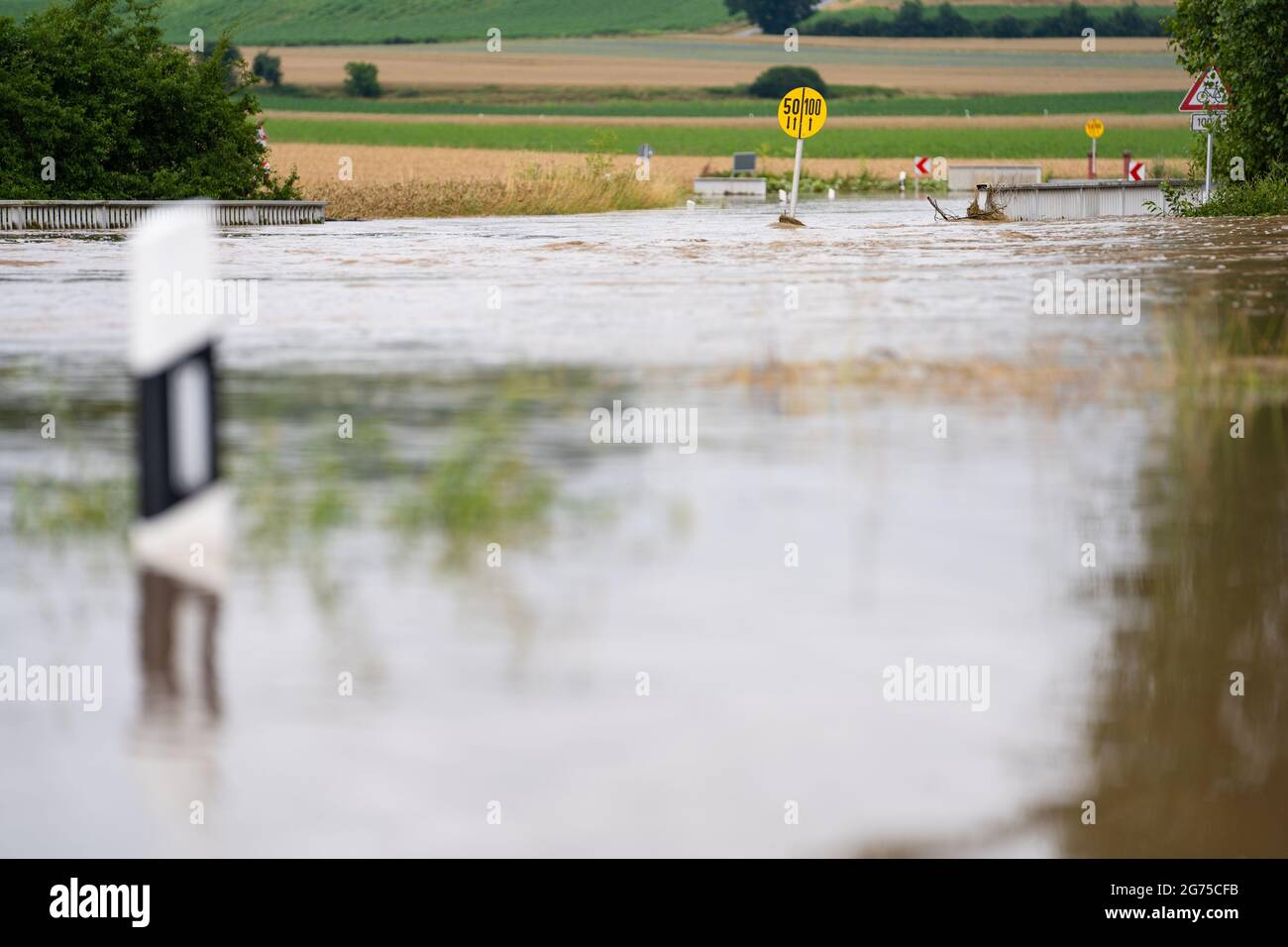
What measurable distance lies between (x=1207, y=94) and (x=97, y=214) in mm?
18815

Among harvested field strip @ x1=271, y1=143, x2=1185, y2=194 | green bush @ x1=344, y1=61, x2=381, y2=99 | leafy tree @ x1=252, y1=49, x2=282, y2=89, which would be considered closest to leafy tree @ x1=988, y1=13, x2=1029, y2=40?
green bush @ x1=344, y1=61, x2=381, y2=99

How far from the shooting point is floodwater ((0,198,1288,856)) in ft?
14.7

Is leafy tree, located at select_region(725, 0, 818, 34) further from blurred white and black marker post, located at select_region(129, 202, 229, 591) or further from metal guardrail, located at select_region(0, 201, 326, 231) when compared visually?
blurred white and black marker post, located at select_region(129, 202, 229, 591)

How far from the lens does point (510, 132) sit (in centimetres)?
14288

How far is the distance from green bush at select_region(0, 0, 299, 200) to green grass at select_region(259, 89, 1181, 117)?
117569 mm

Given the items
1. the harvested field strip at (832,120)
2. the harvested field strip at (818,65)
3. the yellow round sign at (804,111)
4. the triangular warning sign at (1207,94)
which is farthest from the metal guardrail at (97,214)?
the harvested field strip at (818,65)

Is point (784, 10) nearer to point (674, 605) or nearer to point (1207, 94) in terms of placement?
point (1207, 94)

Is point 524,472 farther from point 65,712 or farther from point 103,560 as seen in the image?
point 65,712

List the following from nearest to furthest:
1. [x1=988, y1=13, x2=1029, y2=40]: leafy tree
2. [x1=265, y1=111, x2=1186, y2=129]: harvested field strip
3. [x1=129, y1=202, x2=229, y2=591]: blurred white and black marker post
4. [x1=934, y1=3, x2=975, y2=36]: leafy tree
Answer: [x1=129, y1=202, x2=229, y2=591]: blurred white and black marker post, [x1=265, y1=111, x2=1186, y2=129]: harvested field strip, [x1=988, y1=13, x2=1029, y2=40]: leafy tree, [x1=934, y1=3, x2=975, y2=36]: leafy tree

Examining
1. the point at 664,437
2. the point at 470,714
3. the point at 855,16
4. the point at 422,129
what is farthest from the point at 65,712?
the point at 855,16

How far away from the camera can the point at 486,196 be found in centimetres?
5088

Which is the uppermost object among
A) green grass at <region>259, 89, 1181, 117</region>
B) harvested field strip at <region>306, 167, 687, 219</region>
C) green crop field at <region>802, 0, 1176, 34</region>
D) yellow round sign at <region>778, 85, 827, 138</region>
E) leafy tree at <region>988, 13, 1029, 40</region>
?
green crop field at <region>802, 0, 1176, 34</region>

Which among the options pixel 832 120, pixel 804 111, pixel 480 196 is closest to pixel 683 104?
pixel 832 120

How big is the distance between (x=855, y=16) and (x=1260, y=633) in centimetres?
19384
